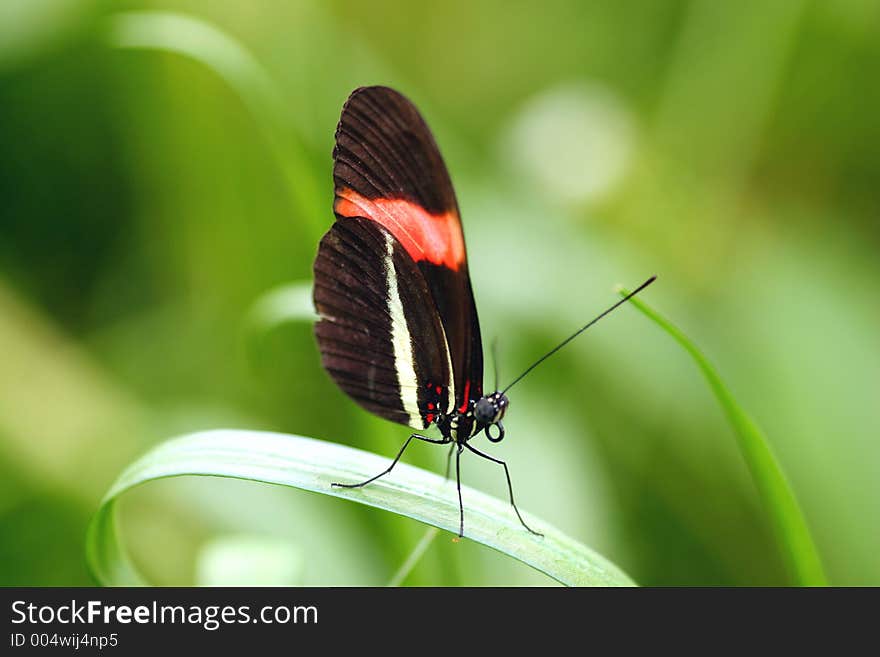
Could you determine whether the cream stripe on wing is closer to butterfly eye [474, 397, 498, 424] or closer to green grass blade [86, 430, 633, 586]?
butterfly eye [474, 397, 498, 424]

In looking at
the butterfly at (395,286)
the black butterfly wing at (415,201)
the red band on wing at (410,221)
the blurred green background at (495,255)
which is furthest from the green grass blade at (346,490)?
the blurred green background at (495,255)

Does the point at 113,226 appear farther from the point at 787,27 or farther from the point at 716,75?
the point at 787,27

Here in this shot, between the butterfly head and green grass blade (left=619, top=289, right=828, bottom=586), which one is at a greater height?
the butterfly head

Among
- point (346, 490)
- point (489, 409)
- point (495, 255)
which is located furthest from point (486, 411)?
point (495, 255)

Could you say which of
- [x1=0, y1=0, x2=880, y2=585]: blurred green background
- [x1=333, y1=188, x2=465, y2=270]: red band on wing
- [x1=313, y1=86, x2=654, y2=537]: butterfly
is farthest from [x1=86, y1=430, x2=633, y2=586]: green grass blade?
[x1=0, y1=0, x2=880, y2=585]: blurred green background

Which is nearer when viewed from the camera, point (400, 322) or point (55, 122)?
point (400, 322)
